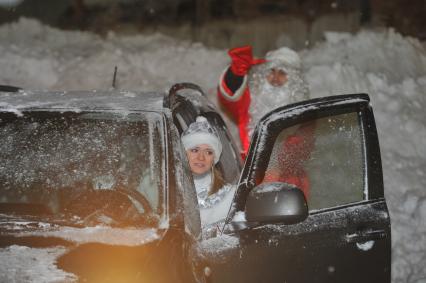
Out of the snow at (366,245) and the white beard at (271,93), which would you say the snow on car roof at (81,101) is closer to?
the snow at (366,245)

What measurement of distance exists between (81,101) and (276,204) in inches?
53.8

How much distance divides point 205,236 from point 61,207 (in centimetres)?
75

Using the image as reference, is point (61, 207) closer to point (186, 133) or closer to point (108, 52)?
point (186, 133)

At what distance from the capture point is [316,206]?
9.11ft

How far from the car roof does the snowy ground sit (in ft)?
14.7

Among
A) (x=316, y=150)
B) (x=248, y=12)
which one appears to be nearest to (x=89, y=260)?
(x=316, y=150)

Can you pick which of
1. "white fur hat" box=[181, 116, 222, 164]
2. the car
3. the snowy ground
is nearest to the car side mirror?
the car

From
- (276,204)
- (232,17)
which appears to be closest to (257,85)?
(276,204)

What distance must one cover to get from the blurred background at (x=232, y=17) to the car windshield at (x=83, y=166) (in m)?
7.04

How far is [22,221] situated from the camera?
2139 millimetres

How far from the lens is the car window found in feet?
9.07

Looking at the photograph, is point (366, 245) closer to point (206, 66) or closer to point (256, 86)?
point (256, 86)

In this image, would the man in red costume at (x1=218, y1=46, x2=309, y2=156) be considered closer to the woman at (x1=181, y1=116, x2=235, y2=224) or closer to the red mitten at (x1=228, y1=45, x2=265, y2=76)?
the red mitten at (x1=228, y1=45, x2=265, y2=76)

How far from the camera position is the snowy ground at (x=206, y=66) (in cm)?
738
